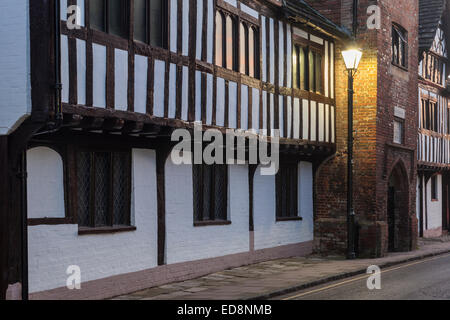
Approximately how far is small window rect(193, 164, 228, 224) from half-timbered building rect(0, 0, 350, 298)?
0.09 feet

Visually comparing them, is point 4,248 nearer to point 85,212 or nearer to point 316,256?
point 85,212

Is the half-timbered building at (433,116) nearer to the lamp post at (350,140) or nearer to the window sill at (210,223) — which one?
the lamp post at (350,140)

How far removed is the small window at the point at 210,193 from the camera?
1470 centimetres

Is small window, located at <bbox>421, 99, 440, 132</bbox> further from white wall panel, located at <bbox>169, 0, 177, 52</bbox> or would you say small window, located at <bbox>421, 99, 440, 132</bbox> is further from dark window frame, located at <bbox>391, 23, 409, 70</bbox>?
white wall panel, located at <bbox>169, 0, 177, 52</bbox>

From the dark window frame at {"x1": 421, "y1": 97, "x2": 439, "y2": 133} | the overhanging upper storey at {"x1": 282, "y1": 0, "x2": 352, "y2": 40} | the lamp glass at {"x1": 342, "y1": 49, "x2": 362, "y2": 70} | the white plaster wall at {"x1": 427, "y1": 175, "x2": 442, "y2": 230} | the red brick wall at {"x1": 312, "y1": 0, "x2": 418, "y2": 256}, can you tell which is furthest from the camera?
the white plaster wall at {"x1": 427, "y1": 175, "x2": 442, "y2": 230}

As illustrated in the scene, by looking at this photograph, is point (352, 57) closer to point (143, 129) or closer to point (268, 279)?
point (268, 279)

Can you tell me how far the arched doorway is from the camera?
2181 cm

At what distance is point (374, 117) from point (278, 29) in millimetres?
4383

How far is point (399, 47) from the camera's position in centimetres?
2173

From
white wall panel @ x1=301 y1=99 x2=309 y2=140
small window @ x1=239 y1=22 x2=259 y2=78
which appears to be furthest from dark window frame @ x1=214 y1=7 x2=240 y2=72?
white wall panel @ x1=301 y1=99 x2=309 y2=140

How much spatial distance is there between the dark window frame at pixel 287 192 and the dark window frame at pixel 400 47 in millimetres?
5069

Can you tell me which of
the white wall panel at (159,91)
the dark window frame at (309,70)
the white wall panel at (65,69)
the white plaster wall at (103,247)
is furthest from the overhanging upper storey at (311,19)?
the white wall panel at (65,69)
